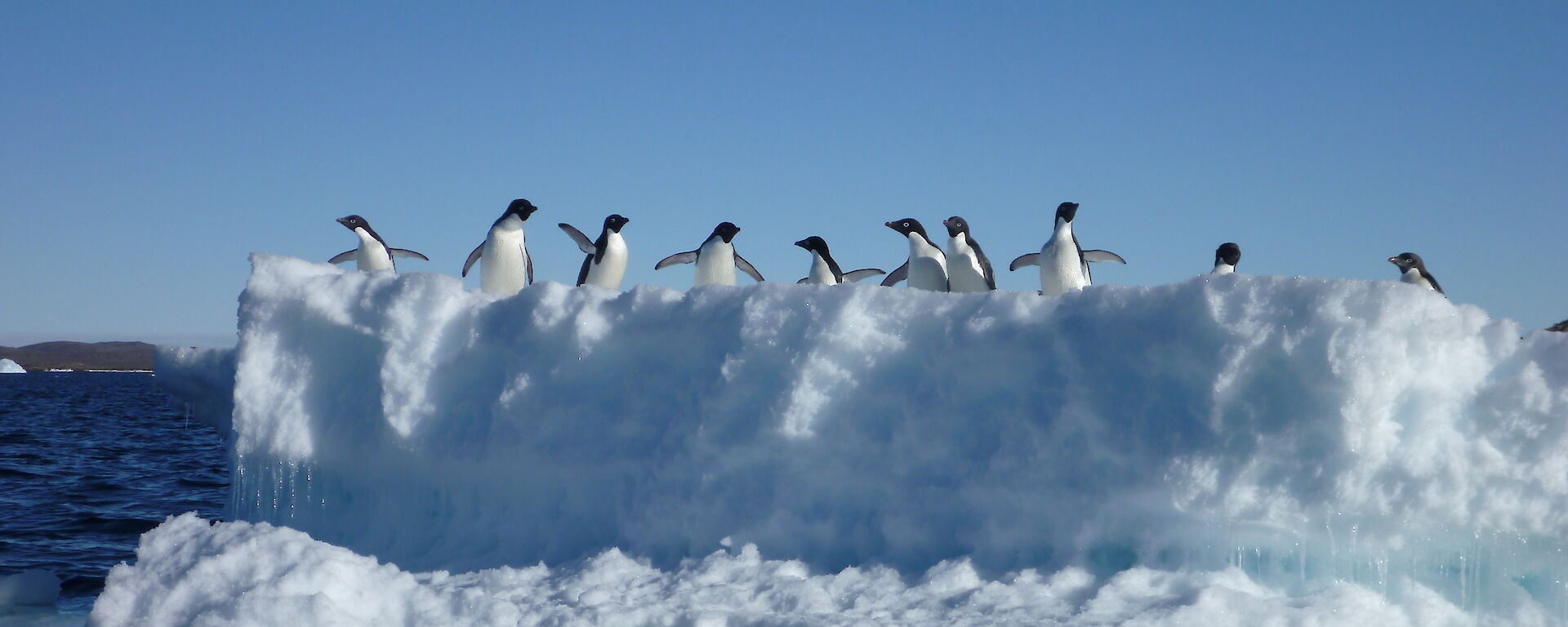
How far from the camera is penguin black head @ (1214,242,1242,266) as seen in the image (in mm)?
10805

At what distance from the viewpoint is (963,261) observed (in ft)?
31.1

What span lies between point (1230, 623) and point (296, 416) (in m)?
4.76

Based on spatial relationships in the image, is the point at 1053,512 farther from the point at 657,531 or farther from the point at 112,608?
the point at 112,608

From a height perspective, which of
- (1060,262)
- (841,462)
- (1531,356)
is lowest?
(841,462)

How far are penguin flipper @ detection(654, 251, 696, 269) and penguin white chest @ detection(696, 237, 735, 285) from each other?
107cm

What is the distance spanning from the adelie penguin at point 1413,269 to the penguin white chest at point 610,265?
24.7 ft

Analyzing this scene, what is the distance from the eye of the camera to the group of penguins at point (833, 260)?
371 inches

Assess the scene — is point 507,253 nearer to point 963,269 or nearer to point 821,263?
point 821,263

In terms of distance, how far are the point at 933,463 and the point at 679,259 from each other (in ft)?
22.3

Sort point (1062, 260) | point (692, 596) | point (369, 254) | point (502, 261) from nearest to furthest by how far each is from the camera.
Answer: point (692, 596) < point (1062, 260) < point (502, 261) < point (369, 254)

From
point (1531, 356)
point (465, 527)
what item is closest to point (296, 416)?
point (465, 527)

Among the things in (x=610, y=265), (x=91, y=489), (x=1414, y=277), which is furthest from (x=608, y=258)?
(x=91, y=489)

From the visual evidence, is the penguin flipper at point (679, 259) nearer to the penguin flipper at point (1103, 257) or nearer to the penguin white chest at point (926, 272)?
the penguin white chest at point (926, 272)

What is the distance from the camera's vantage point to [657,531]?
4.89 m
